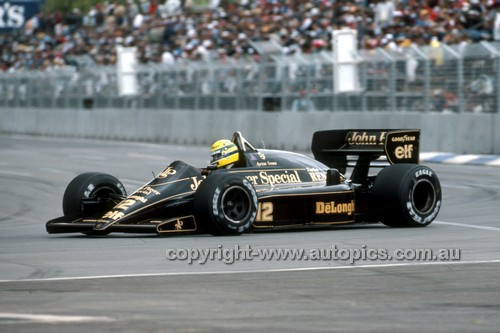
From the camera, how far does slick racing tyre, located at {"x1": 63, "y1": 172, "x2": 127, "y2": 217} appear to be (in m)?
12.6

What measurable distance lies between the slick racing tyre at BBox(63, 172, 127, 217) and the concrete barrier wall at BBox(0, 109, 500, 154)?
15.7 ft

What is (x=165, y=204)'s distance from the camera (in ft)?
38.9

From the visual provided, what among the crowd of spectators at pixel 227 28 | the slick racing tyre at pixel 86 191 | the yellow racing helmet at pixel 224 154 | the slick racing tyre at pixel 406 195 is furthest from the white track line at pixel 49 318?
the crowd of spectators at pixel 227 28

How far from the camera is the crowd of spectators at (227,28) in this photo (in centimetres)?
2688

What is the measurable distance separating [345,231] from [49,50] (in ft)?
116

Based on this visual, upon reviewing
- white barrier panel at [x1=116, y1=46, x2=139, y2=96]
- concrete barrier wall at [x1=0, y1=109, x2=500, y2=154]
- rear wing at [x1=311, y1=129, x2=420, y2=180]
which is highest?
white barrier panel at [x1=116, y1=46, x2=139, y2=96]

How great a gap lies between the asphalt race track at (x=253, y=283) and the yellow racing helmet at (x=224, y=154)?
3.13 ft

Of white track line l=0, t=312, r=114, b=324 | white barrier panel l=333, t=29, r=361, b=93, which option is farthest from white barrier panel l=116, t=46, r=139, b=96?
white track line l=0, t=312, r=114, b=324

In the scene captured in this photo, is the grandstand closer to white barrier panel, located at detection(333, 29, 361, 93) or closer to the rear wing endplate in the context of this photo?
white barrier panel, located at detection(333, 29, 361, 93)

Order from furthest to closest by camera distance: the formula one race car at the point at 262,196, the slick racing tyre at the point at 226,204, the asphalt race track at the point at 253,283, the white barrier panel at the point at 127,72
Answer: the white barrier panel at the point at 127,72 → the formula one race car at the point at 262,196 → the slick racing tyre at the point at 226,204 → the asphalt race track at the point at 253,283

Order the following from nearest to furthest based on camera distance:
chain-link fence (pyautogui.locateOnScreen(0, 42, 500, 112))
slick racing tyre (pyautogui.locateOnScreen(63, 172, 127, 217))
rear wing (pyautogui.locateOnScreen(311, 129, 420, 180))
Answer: slick racing tyre (pyautogui.locateOnScreen(63, 172, 127, 217)) < rear wing (pyautogui.locateOnScreen(311, 129, 420, 180)) < chain-link fence (pyautogui.locateOnScreen(0, 42, 500, 112))

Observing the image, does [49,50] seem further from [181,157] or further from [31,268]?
[31,268]

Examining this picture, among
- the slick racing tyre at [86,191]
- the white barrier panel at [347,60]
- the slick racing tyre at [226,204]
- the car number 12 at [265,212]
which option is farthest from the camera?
the white barrier panel at [347,60]

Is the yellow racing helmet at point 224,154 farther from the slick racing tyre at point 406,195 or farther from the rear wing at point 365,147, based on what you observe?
the rear wing at point 365,147
